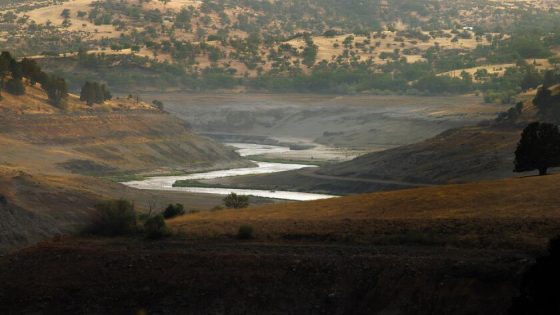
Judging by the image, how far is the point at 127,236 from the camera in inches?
2601

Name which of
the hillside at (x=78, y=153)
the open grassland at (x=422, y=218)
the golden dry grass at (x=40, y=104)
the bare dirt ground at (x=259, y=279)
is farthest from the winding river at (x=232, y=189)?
the bare dirt ground at (x=259, y=279)

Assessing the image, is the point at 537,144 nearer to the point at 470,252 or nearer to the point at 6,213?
the point at 470,252

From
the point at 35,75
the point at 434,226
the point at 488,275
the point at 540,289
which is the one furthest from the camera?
the point at 35,75

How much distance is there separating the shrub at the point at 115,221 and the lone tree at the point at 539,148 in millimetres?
22615

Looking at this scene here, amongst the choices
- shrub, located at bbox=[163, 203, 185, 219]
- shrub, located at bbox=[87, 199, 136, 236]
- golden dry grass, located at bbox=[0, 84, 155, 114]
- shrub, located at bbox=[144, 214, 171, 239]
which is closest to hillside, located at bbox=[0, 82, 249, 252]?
golden dry grass, located at bbox=[0, 84, 155, 114]

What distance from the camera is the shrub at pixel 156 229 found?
6391 centimetres

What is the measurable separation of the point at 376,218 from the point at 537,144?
1788 cm

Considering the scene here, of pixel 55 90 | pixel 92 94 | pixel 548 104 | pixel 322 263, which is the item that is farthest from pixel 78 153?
pixel 322 263

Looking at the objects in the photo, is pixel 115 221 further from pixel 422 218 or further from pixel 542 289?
pixel 542 289

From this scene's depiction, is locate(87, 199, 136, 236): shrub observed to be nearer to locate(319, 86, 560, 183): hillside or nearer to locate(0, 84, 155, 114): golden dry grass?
locate(319, 86, 560, 183): hillside

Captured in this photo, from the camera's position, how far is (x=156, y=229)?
→ 64125mm

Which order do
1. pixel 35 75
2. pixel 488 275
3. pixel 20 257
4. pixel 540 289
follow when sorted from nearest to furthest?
pixel 540 289
pixel 488 275
pixel 20 257
pixel 35 75

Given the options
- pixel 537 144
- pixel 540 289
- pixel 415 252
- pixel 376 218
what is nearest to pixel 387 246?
pixel 415 252

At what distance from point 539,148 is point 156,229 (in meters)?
24.1
